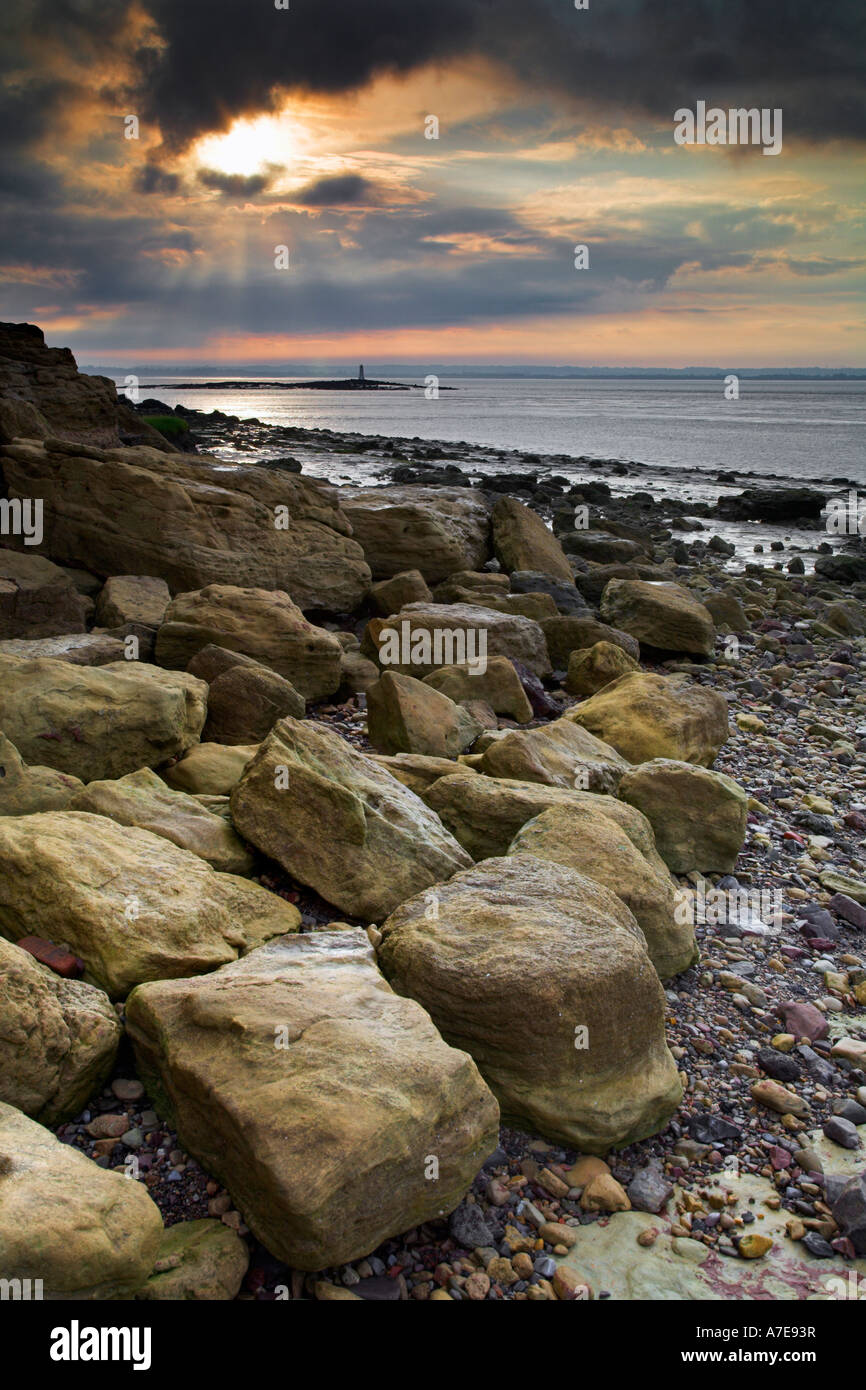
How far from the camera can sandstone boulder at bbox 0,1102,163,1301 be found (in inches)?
113

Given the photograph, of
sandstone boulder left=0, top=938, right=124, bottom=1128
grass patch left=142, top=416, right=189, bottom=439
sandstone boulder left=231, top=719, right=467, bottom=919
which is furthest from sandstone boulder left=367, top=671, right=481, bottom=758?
grass patch left=142, top=416, right=189, bottom=439

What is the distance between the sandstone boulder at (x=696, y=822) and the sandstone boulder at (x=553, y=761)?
552 millimetres

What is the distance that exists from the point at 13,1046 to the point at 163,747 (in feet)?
11.0

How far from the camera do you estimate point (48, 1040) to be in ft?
12.7

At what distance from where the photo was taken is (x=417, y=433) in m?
77.0

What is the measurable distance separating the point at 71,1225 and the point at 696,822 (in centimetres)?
538

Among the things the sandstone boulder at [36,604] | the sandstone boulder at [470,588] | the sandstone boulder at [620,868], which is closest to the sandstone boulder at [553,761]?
the sandstone boulder at [620,868]

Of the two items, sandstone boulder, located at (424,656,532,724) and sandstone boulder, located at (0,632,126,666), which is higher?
sandstone boulder, located at (0,632,126,666)

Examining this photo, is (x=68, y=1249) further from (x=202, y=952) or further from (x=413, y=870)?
(x=413, y=870)

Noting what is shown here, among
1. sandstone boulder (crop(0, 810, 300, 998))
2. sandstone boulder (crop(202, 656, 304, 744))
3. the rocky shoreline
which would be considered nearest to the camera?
the rocky shoreline

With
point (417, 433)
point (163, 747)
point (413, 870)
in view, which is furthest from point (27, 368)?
point (417, 433)

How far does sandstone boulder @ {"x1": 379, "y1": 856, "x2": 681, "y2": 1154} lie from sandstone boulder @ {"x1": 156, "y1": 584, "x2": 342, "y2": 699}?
4.98 metres

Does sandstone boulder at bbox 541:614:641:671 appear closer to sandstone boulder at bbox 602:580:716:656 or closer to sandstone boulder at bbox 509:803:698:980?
sandstone boulder at bbox 602:580:716:656

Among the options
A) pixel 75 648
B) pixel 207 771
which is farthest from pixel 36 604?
pixel 207 771
